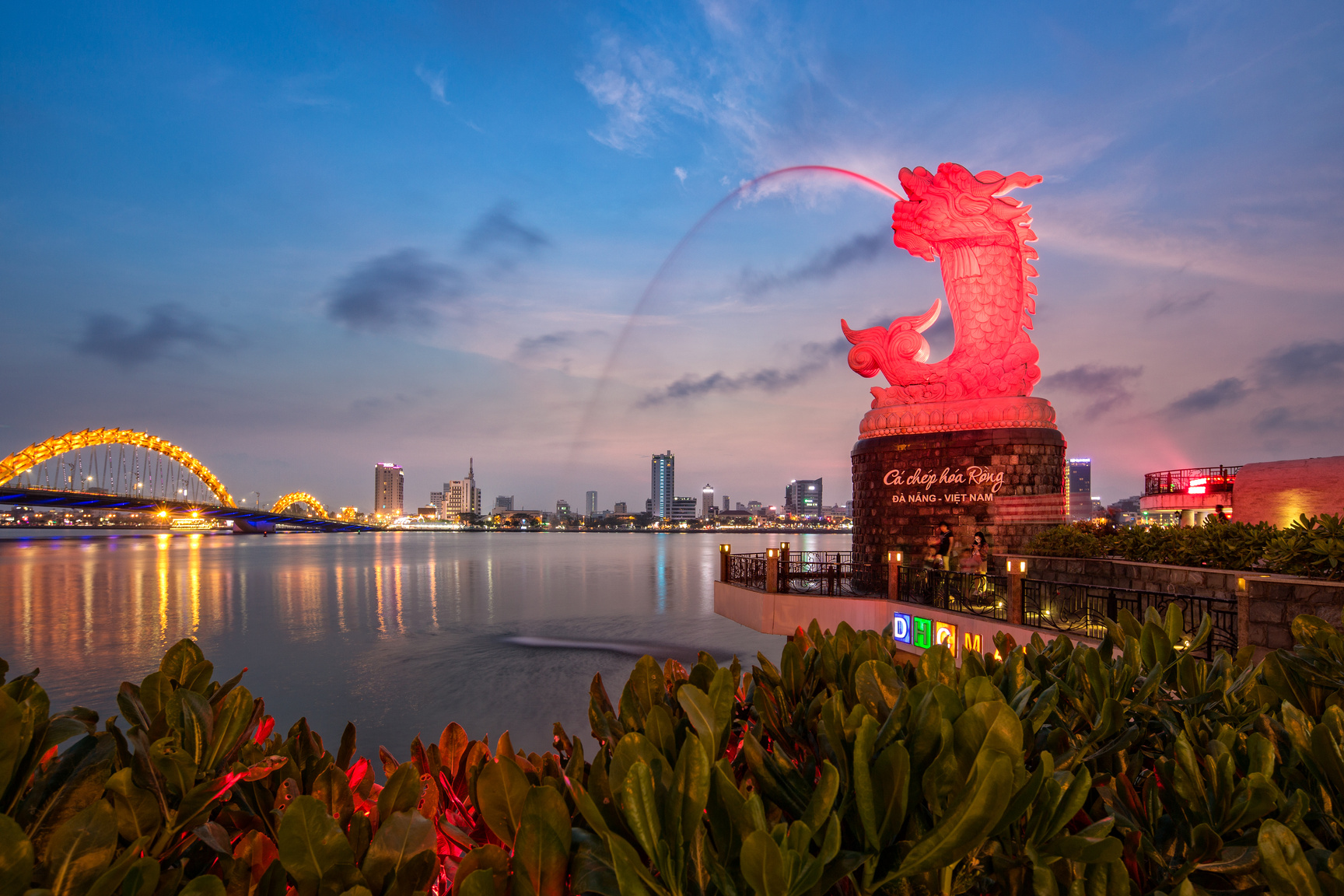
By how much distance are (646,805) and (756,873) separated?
0.23 meters

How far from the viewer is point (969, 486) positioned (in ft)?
55.2

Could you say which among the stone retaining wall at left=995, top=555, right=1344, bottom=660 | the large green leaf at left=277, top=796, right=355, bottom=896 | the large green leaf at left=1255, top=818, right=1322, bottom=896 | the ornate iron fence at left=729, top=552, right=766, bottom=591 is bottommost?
the ornate iron fence at left=729, top=552, right=766, bottom=591

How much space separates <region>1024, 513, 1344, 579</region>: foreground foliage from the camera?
821 centimetres

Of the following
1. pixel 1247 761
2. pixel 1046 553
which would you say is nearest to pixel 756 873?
pixel 1247 761

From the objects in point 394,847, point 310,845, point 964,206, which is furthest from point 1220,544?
point 310,845

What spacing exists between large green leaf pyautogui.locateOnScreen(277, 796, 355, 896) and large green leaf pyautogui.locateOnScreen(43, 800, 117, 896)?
292 millimetres

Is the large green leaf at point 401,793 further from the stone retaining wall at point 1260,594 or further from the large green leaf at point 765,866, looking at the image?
the stone retaining wall at point 1260,594

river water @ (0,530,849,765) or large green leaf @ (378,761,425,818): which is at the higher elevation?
large green leaf @ (378,761,425,818)

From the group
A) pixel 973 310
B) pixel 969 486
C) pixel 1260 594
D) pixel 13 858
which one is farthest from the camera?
pixel 973 310

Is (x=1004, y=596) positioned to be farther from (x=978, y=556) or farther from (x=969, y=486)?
(x=969, y=486)

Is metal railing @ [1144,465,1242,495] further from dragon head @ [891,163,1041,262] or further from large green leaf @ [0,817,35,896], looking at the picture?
large green leaf @ [0,817,35,896]

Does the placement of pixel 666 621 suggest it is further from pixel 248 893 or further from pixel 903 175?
pixel 248 893

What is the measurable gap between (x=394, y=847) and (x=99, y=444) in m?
106

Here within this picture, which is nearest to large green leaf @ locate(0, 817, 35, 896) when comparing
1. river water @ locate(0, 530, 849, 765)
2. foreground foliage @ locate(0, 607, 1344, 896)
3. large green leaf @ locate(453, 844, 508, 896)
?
foreground foliage @ locate(0, 607, 1344, 896)
